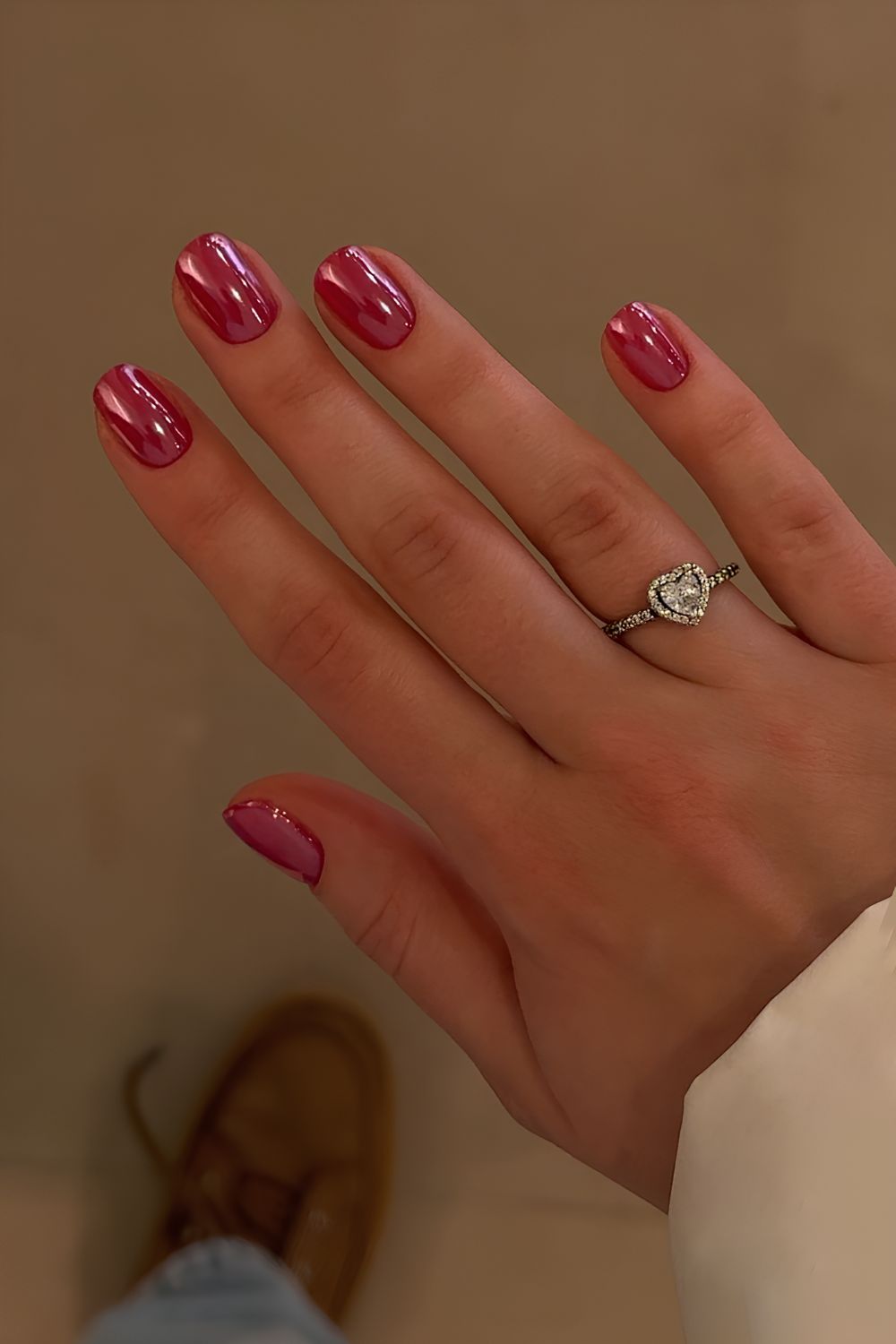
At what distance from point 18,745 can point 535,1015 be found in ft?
2.03

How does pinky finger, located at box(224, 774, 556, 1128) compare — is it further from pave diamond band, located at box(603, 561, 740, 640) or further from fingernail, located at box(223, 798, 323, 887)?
pave diamond band, located at box(603, 561, 740, 640)

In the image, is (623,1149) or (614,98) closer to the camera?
(623,1149)

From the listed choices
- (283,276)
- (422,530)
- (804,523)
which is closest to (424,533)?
(422,530)

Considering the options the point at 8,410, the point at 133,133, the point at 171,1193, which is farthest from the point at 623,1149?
the point at 133,133

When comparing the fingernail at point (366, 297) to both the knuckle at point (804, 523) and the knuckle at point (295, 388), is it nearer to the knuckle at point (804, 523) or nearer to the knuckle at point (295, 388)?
the knuckle at point (295, 388)

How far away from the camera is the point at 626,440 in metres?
0.99

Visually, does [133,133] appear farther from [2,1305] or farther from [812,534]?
[2,1305]

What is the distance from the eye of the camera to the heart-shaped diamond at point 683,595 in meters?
0.56

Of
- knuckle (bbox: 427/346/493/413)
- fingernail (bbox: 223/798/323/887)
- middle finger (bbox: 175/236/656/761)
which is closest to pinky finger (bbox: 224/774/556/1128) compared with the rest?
fingernail (bbox: 223/798/323/887)

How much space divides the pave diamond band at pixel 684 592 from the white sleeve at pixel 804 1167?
0.18 m

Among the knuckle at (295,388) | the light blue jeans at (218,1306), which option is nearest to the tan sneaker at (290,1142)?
the light blue jeans at (218,1306)

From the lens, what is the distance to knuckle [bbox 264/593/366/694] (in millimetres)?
576

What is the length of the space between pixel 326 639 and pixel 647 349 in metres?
0.24

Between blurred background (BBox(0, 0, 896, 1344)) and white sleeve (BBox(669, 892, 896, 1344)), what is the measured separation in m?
0.53
